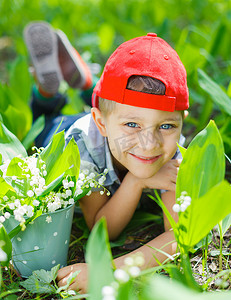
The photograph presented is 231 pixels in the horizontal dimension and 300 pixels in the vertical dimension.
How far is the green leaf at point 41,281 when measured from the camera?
1.05m

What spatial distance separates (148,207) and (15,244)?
2.07 ft

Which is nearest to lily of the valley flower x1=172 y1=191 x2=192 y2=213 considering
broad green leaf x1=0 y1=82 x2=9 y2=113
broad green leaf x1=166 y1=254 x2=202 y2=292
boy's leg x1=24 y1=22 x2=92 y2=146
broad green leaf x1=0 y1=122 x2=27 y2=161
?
broad green leaf x1=166 y1=254 x2=202 y2=292

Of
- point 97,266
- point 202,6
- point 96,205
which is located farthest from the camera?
point 202,6

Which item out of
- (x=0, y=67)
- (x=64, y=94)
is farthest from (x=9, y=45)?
(x=64, y=94)

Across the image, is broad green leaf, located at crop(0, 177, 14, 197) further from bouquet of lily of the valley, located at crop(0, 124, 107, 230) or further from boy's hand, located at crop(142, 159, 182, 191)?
boy's hand, located at crop(142, 159, 182, 191)

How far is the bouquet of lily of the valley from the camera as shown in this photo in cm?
102

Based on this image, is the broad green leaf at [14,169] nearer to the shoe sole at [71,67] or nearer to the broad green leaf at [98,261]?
the broad green leaf at [98,261]

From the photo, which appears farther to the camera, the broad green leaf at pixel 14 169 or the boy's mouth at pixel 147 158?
the boy's mouth at pixel 147 158

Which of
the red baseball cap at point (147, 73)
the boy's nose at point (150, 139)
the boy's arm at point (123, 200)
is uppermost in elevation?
the red baseball cap at point (147, 73)

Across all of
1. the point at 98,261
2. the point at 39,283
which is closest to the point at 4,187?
the point at 39,283

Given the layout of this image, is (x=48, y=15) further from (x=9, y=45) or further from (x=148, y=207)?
(x=148, y=207)

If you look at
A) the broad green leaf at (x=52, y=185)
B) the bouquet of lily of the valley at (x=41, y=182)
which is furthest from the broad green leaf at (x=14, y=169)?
the broad green leaf at (x=52, y=185)

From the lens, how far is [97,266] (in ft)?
2.49

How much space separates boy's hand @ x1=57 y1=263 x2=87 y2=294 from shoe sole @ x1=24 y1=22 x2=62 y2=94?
4.03ft
